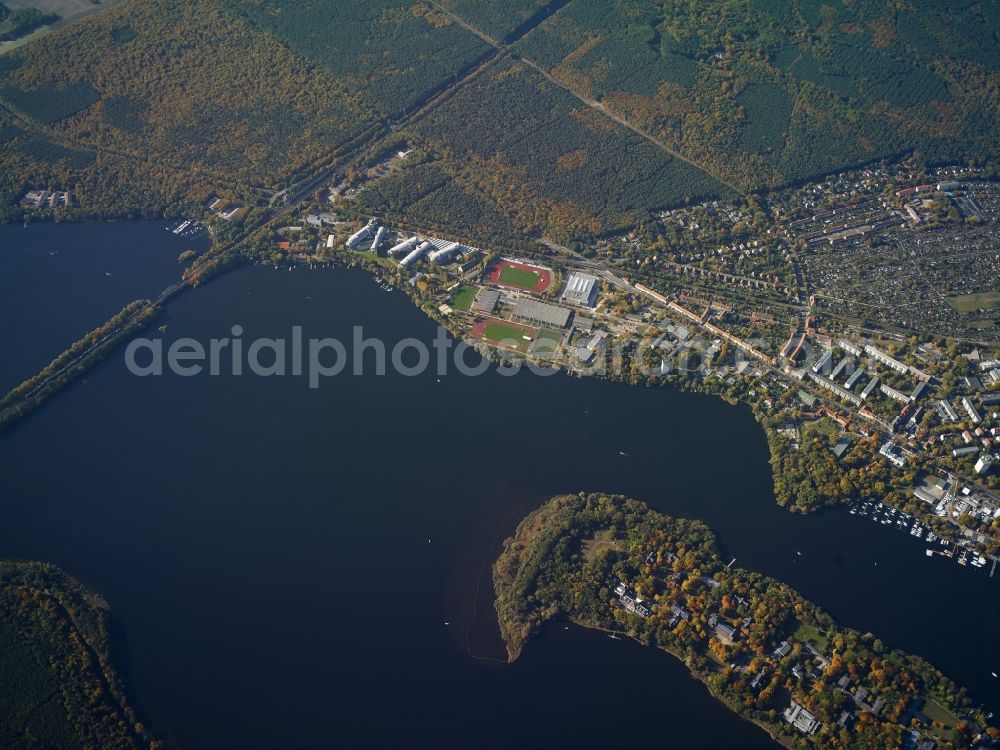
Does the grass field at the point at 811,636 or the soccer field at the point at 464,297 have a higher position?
the soccer field at the point at 464,297

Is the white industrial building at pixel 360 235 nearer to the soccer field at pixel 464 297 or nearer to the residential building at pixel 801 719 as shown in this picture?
the soccer field at pixel 464 297

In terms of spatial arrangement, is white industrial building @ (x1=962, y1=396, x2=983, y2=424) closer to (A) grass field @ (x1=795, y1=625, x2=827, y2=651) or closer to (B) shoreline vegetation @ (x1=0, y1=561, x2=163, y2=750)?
(A) grass field @ (x1=795, y1=625, x2=827, y2=651)

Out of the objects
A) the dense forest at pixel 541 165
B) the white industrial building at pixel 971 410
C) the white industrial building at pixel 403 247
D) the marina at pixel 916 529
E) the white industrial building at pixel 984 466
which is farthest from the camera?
the dense forest at pixel 541 165

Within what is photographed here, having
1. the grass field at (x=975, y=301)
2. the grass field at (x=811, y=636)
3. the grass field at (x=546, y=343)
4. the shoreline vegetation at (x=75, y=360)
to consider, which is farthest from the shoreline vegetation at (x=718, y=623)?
the shoreline vegetation at (x=75, y=360)

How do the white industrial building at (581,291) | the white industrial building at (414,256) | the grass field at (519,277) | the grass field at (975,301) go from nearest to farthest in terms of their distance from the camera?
the grass field at (975,301)
the white industrial building at (581,291)
the grass field at (519,277)
the white industrial building at (414,256)

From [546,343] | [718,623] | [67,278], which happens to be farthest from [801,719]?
[67,278]

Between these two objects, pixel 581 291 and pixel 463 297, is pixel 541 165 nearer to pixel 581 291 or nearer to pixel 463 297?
pixel 581 291

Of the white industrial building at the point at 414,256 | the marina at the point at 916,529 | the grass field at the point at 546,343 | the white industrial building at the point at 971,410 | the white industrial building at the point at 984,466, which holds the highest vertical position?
the white industrial building at the point at 414,256
